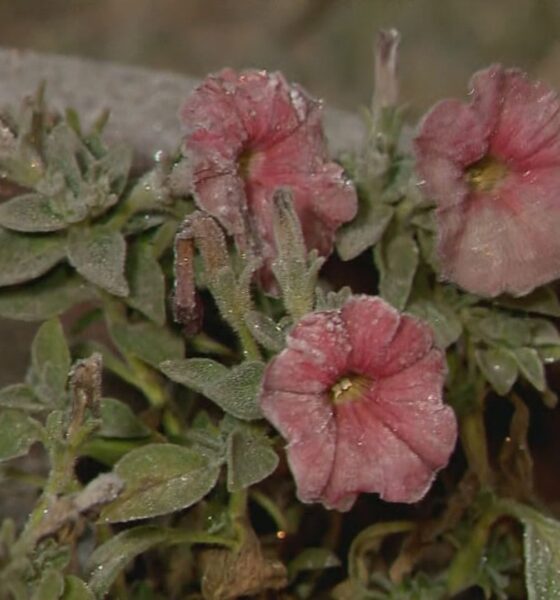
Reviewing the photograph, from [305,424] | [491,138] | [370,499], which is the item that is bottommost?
[370,499]

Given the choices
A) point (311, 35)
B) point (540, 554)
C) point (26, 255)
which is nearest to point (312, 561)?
point (540, 554)

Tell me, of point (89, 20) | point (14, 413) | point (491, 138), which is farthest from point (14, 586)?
point (89, 20)

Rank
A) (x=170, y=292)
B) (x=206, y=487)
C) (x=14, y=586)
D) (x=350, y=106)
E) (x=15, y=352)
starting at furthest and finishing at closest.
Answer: (x=350, y=106) < (x=15, y=352) < (x=170, y=292) < (x=206, y=487) < (x=14, y=586)

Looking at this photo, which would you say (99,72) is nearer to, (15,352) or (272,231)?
(15,352)

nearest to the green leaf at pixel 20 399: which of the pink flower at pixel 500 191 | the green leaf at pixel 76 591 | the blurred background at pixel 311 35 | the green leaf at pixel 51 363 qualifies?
the green leaf at pixel 51 363

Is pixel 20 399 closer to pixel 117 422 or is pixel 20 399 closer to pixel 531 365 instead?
pixel 117 422

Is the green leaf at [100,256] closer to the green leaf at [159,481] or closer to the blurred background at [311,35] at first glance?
the green leaf at [159,481]
